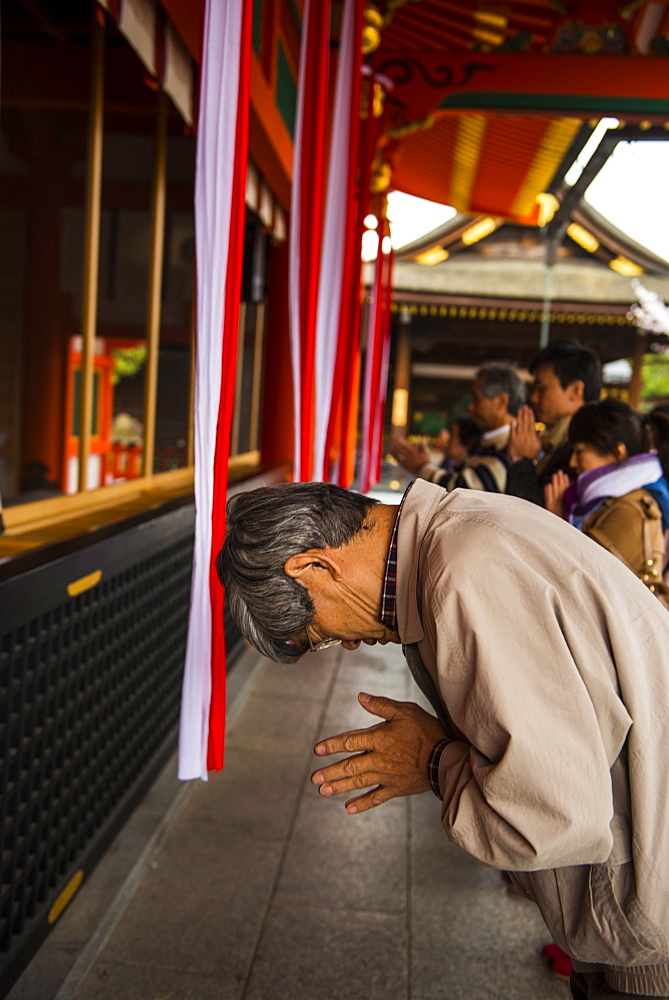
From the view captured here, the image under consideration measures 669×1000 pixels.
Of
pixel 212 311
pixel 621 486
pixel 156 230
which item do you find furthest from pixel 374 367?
pixel 212 311

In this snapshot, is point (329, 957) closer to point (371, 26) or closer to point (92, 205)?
point (92, 205)

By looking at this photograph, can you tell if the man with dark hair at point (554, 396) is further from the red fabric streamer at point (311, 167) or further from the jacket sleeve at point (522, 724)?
the jacket sleeve at point (522, 724)

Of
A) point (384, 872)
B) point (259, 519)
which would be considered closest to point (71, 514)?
point (384, 872)

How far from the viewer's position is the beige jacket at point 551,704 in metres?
1.05

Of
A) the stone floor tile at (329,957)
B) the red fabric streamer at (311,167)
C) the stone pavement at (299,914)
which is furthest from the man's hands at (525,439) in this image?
the stone floor tile at (329,957)

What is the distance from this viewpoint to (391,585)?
124 centimetres

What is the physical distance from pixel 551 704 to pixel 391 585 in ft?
0.98

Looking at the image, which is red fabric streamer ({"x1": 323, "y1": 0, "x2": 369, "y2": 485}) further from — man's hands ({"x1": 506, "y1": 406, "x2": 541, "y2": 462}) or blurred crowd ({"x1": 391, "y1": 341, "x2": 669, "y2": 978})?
man's hands ({"x1": 506, "y1": 406, "x2": 541, "y2": 462})

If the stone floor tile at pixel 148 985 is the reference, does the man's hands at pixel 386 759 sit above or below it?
above

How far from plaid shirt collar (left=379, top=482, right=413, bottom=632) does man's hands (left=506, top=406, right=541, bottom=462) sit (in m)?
1.73

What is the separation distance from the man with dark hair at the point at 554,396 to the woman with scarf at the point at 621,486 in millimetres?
398

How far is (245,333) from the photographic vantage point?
8.06 metres

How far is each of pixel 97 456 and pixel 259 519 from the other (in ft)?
22.6

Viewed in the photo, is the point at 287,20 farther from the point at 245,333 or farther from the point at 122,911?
the point at 122,911
